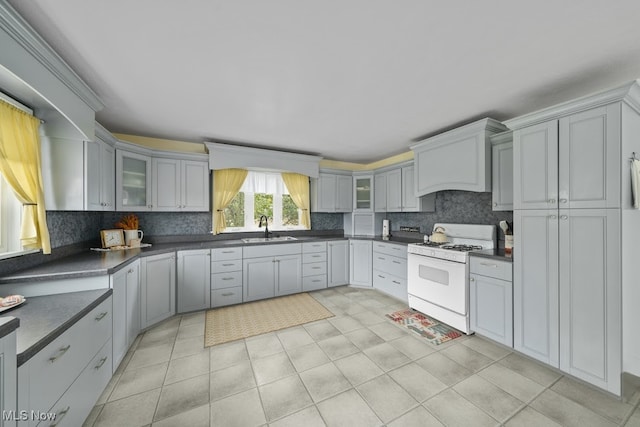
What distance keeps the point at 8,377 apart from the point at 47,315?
549mm

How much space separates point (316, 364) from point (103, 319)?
1.66m

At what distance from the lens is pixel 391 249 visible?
357 cm

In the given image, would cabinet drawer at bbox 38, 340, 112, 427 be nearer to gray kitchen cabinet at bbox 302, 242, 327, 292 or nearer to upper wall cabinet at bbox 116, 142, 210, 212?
upper wall cabinet at bbox 116, 142, 210, 212

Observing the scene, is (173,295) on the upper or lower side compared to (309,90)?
lower

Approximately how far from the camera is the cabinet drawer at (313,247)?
3.77 metres

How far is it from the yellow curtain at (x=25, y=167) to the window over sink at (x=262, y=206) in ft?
6.86

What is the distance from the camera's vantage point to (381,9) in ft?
3.98

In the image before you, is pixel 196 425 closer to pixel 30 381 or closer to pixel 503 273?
pixel 30 381

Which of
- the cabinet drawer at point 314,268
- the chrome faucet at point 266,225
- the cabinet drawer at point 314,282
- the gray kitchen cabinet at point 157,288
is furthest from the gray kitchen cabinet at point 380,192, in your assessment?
the gray kitchen cabinet at point 157,288

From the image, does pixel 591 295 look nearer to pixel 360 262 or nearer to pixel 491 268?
pixel 491 268

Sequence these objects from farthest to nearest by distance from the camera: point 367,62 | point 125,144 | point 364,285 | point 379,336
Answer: point 364,285
point 125,144
point 379,336
point 367,62

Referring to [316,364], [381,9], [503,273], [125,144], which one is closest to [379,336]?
[316,364]

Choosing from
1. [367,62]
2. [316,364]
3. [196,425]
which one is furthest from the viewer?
[316,364]

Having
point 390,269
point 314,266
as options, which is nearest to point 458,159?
point 390,269
